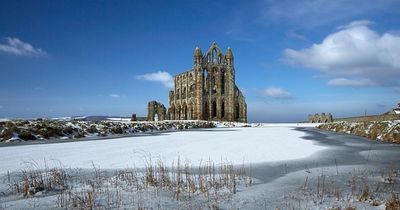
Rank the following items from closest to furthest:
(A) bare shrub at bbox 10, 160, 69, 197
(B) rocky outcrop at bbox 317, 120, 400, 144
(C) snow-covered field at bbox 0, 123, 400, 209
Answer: (C) snow-covered field at bbox 0, 123, 400, 209 < (A) bare shrub at bbox 10, 160, 69, 197 < (B) rocky outcrop at bbox 317, 120, 400, 144

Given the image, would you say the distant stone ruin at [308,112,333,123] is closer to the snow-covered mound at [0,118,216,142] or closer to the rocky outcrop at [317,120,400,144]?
the rocky outcrop at [317,120,400,144]

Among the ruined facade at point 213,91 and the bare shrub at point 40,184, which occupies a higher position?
the ruined facade at point 213,91

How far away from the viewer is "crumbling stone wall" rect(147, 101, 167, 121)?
66.2 m

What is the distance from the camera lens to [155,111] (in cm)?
6781

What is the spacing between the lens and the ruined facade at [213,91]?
222ft

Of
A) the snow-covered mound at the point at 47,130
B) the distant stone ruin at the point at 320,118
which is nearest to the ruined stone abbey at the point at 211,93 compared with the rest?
the distant stone ruin at the point at 320,118

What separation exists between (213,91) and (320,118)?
882 inches

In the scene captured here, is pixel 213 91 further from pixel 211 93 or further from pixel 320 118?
pixel 320 118

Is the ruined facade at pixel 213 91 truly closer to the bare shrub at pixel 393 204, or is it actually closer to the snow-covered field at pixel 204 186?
the snow-covered field at pixel 204 186

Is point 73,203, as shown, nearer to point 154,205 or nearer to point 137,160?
point 154,205

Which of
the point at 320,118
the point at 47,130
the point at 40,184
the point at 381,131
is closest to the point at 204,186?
the point at 40,184

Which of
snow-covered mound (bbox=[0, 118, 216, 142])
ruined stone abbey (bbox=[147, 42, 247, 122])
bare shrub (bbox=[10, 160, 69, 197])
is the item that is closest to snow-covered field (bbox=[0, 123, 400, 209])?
bare shrub (bbox=[10, 160, 69, 197])

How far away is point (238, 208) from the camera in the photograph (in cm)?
546

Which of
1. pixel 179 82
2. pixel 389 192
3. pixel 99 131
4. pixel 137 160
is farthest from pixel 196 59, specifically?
pixel 389 192
